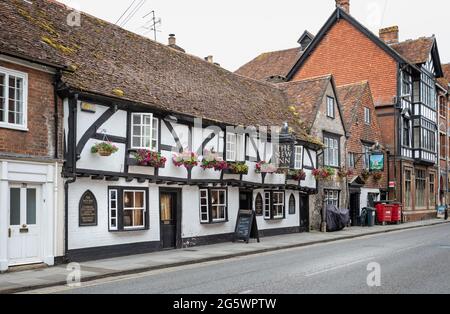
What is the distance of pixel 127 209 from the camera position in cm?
1745

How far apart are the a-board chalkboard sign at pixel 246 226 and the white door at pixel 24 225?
9068 mm

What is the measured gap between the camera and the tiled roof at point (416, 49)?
4003 cm

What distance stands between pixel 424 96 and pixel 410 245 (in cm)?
2482

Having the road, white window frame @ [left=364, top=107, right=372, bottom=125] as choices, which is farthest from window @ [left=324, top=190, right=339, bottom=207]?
the road

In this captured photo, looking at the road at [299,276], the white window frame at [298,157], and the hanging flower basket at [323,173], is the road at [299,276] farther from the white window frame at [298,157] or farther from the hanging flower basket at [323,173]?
the hanging flower basket at [323,173]

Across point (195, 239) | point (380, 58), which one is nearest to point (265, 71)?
point (380, 58)

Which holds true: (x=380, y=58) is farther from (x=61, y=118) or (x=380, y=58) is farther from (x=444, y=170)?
(x=61, y=118)

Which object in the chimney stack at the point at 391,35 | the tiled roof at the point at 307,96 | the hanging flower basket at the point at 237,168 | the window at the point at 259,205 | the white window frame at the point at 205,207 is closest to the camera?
the white window frame at the point at 205,207

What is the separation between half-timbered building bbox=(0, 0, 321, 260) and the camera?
15766 millimetres

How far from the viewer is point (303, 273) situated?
12930 mm

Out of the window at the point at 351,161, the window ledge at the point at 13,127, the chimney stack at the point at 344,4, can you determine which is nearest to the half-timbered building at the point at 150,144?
the window ledge at the point at 13,127

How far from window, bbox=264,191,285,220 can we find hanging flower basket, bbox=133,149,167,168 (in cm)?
838

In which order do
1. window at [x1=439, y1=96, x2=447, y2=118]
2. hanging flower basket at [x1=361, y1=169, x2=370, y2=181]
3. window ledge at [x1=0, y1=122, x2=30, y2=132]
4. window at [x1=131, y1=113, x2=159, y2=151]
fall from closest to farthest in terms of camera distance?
window ledge at [x1=0, y1=122, x2=30, y2=132]
window at [x1=131, y1=113, x2=159, y2=151]
hanging flower basket at [x1=361, y1=169, x2=370, y2=181]
window at [x1=439, y1=96, x2=447, y2=118]

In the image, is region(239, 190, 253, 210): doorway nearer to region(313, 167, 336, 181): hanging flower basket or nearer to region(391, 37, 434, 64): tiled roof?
region(313, 167, 336, 181): hanging flower basket
